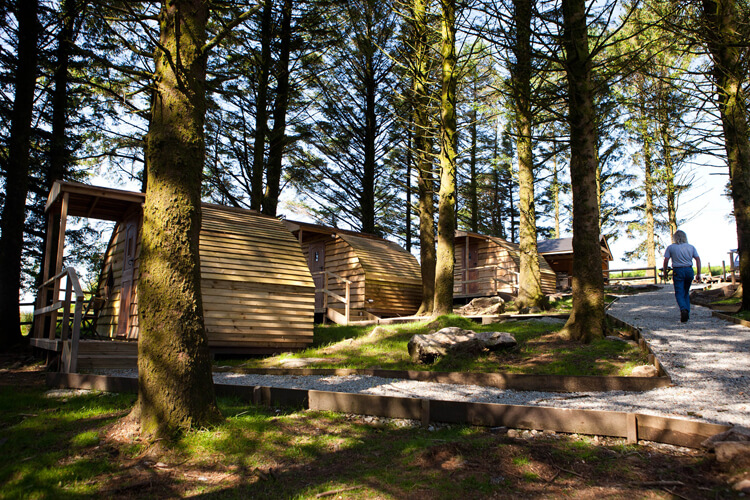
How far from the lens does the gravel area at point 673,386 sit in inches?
180

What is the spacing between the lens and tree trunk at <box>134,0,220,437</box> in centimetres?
431

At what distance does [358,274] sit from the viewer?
18.2 m

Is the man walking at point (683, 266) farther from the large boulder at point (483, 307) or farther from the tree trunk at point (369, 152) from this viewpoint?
the tree trunk at point (369, 152)

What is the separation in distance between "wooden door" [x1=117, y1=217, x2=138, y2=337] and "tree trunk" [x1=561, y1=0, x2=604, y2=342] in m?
9.96

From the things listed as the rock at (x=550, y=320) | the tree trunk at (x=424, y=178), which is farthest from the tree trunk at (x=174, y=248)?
the tree trunk at (x=424, y=178)

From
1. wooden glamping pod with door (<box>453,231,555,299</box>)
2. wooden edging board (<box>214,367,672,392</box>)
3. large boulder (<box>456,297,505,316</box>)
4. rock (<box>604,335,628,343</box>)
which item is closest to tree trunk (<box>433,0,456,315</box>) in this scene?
large boulder (<box>456,297,505,316</box>)

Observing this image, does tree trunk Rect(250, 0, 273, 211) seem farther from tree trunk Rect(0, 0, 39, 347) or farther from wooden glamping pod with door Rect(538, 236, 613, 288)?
wooden glamping pod with door Rect(538, 236, 613, 288)

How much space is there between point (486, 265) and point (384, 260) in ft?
25.6

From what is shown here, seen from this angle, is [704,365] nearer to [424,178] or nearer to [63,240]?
[424,178]

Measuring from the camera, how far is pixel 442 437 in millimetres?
4148

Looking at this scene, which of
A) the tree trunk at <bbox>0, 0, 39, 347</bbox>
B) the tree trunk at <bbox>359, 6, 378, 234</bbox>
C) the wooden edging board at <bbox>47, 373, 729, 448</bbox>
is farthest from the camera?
the tree trunk at <bbox>359, 6, 378, 234</bbox>

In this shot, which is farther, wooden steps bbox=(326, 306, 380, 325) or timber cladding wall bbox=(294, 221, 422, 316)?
timber cladding wall bbox=(294, 221, 422, 316)

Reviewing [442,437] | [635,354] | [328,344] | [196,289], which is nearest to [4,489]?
[196,289]

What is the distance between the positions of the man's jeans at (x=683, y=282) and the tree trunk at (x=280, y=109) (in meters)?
12.9
